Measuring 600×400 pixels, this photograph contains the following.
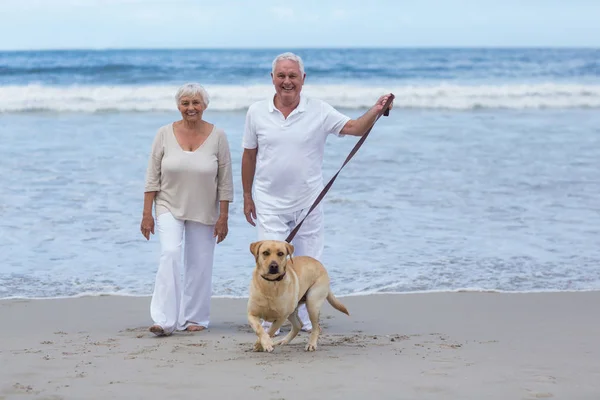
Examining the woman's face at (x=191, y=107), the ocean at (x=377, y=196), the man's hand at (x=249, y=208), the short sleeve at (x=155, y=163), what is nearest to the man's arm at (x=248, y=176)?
the man's hand at (x=249, y=208)

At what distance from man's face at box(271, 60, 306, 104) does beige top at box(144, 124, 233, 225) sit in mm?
617

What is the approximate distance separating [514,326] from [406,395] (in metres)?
1.92

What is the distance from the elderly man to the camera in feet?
17.3

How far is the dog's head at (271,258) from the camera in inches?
184

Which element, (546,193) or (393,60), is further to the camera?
(393,60)

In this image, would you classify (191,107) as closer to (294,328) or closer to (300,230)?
(300,230)

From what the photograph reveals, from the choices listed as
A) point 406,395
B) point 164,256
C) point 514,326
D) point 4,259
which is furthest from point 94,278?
point 406,395

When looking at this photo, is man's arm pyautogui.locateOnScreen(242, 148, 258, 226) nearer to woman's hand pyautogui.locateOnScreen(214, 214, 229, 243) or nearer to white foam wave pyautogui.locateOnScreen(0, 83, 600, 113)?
woman's hand pyautogui.locateOnScreen(214, 214, 229, 243)

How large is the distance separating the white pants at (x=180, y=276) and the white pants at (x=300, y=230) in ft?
1.39

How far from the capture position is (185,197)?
5594 millimetres

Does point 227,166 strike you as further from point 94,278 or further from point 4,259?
point 4,259

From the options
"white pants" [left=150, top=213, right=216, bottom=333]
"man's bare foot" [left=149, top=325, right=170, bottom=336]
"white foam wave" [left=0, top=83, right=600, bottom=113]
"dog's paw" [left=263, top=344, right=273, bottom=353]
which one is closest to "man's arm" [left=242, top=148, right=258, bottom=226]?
"white pants" [left=150, top=213, right=216, bottom=333]

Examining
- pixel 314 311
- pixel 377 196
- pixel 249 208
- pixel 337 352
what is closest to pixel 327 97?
pixel 377 196

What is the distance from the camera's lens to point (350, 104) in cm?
2420
